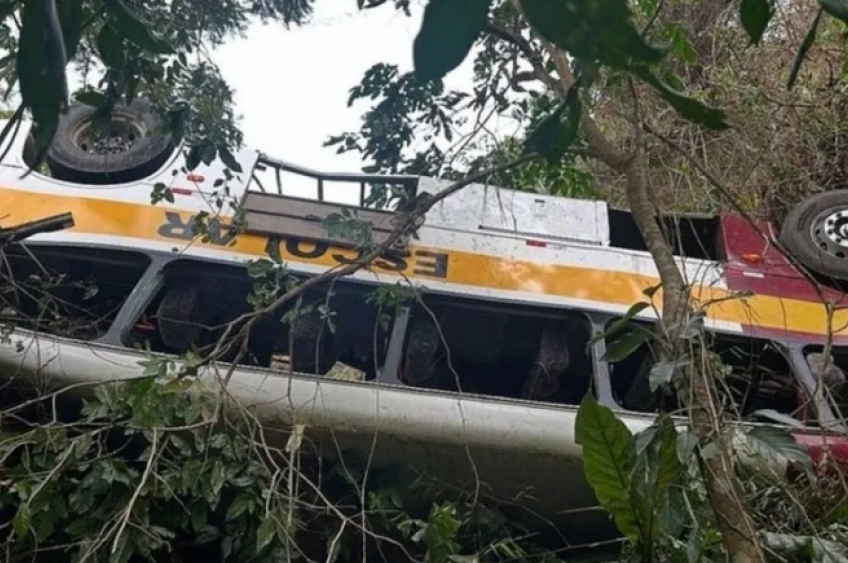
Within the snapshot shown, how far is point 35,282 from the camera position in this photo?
398cm

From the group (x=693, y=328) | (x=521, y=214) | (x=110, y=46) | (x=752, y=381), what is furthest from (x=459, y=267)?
(x=110, y=46)

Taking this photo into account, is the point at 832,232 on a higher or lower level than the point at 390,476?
higher

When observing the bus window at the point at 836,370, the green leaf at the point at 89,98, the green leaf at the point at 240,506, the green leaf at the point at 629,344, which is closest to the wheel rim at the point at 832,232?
the bus window at the point at 836,370

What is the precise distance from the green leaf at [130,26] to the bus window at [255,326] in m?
2.65

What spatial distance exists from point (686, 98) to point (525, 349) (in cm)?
354

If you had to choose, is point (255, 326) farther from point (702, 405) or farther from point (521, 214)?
point (702, 405)

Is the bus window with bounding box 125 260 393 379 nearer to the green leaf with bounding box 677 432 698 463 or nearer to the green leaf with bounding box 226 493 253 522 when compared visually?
the green leaf with bounding box 226 493 253 522

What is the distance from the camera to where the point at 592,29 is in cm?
80

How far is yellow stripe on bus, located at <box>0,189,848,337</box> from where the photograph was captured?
419 centimetres

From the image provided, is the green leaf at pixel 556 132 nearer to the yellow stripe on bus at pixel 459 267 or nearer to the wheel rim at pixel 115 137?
the yellow stripe on bus at pixel 459 267

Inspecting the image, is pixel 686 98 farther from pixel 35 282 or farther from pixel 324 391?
pixel 35 282

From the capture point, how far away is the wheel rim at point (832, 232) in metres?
4.46

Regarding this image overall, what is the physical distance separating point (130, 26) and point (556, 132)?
0.56 m

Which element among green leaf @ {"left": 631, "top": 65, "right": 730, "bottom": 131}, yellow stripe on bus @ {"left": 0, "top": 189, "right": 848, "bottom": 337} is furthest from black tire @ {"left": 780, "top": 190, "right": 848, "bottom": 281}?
green leaf @ {"left": 631, "top": 65, "right": 730, "bottom": 131}
